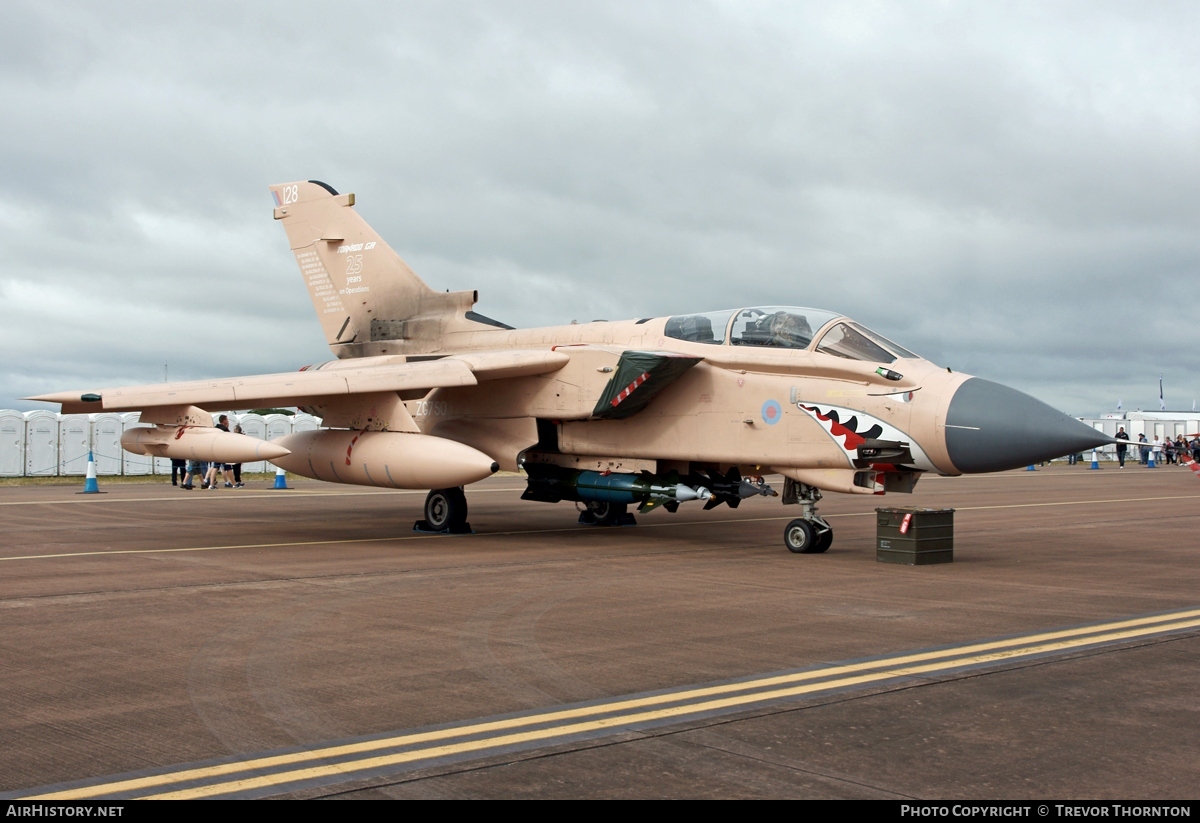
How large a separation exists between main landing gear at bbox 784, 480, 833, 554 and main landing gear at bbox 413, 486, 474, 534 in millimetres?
5030

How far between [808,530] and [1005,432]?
2825 millimetres

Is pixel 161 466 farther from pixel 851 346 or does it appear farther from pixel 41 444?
pixel 851 346

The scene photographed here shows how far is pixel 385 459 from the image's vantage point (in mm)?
13711

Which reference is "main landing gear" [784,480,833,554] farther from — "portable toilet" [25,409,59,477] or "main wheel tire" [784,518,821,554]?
"portable toilet" [25,409,59,477]

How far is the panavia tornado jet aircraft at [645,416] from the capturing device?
1130 centimetres

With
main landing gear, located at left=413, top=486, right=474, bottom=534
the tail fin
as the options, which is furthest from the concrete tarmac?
the tail fin

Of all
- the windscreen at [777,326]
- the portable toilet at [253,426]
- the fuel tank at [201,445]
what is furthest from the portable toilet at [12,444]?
the windscreen at [777,326]

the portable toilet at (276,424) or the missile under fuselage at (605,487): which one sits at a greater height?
the portable toilet at (276,424)

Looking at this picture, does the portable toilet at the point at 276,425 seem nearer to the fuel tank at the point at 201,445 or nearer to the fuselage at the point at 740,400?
the fuselage at the point at 740,400

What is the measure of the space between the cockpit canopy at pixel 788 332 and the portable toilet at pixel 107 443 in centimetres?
2698

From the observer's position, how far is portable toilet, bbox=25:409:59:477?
33594 mm

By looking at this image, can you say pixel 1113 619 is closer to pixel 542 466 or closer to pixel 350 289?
pixel 542 466

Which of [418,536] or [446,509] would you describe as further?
[446,509]

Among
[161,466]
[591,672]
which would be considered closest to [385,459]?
[591,672]
